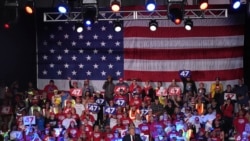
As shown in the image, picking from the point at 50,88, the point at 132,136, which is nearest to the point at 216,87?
the point at 132,136

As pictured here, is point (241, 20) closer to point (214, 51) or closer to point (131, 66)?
point (214, 51)

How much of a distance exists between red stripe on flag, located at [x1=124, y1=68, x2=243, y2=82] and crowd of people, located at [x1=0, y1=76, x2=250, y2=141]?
1.41ft

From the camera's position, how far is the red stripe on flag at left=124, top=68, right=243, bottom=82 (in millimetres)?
23906

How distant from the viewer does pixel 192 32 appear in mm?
24078

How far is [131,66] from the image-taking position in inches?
966

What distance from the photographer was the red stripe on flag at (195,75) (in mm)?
23906

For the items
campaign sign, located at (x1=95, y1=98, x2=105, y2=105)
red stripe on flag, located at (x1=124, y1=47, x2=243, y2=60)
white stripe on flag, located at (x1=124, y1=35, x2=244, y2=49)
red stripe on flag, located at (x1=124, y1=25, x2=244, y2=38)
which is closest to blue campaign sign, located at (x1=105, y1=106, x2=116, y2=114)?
campaign sign, located at (x1=95, y1=98, x2=105, y2=105)

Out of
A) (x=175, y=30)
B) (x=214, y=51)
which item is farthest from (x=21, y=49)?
(x=214, y=51)

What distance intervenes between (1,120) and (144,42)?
24.6 feet

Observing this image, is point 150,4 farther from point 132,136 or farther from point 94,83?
point 94,83

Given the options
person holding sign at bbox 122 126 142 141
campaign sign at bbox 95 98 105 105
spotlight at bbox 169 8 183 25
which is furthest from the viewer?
campaign sign at bbox 95 98 105 105

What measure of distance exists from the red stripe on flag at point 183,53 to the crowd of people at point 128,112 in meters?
1.24

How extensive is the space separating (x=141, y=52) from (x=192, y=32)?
2451 millimetres

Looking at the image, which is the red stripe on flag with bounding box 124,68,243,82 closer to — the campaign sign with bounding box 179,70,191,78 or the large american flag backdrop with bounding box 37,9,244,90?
the large american flag backdrop with bounding box 37,9,244,90
